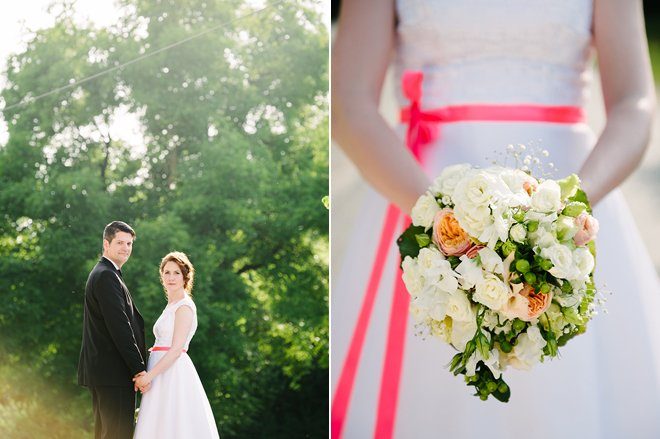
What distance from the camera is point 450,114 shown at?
1.98 m

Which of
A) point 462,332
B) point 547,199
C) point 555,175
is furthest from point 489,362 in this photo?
point 555,175

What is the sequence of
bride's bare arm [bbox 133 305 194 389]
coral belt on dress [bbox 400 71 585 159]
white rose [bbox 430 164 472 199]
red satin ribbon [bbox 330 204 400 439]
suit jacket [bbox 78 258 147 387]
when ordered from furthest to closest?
bride's bare arm [bbox 133 305 194 389] → suit jacket [bbox 78 258 147 387] → red satin ribbon [bbox 330 204 400 439] → coral belt on dress [bbox 400 71 585 159] → white rose [bbox 430 164 472 199]

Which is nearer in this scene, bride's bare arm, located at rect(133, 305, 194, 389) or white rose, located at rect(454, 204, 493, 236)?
white rose, located at rect(454, 204, 493, 236)

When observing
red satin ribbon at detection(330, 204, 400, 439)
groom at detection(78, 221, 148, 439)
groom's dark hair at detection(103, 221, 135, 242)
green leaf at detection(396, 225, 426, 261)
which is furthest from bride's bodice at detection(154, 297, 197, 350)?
green leaf at detection(396, 225, 426, 261)

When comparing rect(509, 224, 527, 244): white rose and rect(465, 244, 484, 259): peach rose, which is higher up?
rect(509, 224, 527, 244): white rose

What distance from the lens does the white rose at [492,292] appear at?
4.84ft

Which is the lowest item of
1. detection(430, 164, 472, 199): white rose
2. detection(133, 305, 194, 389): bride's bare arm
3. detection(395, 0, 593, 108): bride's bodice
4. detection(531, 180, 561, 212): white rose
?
detection(531, 180, 561, 212): white rose

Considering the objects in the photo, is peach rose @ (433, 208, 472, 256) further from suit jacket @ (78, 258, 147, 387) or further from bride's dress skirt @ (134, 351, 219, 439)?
bride's dress skirt @ (134, 351, 219, 439)

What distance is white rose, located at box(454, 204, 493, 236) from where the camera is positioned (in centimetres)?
150

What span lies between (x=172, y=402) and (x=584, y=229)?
1.89 meters

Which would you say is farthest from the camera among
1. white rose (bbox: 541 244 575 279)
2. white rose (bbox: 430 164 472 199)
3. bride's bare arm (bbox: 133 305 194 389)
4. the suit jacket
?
bride's bare arm (bbox: 133 305 194 389)

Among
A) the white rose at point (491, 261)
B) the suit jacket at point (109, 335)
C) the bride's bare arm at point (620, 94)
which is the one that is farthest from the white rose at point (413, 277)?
the suit jacket at point (109, 335)

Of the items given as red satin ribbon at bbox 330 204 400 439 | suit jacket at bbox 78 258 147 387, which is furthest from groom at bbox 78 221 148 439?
red satin ribbon at bbox 330 204 400 439

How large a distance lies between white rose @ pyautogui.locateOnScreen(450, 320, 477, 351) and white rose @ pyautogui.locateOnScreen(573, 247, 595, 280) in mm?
178
